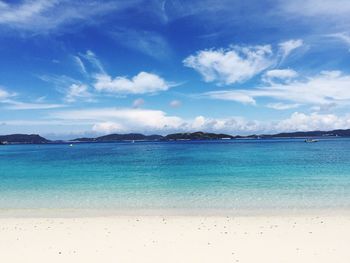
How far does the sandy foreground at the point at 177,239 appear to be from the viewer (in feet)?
31.0

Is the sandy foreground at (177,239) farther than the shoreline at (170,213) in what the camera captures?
No

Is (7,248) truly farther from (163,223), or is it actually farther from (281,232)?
(281,232)

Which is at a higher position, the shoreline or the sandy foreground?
the sandy foreground

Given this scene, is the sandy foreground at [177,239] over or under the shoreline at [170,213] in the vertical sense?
over

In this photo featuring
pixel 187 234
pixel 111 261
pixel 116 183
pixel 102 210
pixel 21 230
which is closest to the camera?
pixel 111 261

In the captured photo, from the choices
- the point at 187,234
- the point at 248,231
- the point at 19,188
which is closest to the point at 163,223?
the point at 187,234

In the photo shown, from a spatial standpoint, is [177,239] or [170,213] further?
[170,213]

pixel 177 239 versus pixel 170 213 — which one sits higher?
pixel 177 239

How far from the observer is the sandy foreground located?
9.45 meters

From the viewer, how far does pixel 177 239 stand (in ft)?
36.8

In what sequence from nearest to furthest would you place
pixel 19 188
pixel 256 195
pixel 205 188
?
pixel 256 195 < pixel 205 188 < pixel 19 188

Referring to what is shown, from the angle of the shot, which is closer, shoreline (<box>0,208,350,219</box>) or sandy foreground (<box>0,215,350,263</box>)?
sandy foreground (<box>0,215,350,263</box>)

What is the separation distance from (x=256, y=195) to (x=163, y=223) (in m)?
8.53

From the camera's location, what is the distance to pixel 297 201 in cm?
1825
